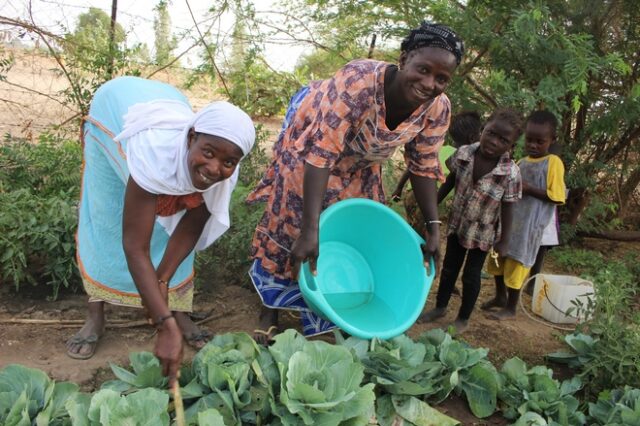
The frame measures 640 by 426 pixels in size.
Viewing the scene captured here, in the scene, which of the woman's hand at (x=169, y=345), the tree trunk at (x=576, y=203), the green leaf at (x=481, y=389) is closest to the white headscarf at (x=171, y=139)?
the woman's hand at (x=169, y=345)

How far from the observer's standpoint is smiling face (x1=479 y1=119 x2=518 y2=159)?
2.73 meters

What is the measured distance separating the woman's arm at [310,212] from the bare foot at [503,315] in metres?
1.75

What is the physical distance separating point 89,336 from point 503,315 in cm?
225

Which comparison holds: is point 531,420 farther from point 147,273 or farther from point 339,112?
point 147,273

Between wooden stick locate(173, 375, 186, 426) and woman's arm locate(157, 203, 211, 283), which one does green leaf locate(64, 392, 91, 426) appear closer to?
wooden stick locate(173, 375, 186, 426)

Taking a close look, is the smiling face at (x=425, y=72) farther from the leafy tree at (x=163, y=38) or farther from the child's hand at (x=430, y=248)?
the leafy tree at (x=163, y=38)

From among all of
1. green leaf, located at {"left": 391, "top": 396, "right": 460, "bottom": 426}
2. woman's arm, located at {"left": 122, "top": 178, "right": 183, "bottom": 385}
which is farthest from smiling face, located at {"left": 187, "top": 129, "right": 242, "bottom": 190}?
green leaf, located at {"left": 391, "top": 396, "right": 460, "bottom": 426}

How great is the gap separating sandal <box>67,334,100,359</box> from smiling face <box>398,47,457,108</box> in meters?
1.58

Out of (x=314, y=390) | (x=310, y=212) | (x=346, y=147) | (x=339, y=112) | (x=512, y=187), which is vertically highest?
(x=339, y=112)

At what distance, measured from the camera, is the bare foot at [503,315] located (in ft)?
10.9

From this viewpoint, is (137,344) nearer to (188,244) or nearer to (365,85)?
(188,244)

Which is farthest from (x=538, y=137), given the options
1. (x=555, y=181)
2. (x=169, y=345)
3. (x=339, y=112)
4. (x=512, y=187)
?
(x=169, y=345)

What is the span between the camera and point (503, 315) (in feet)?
11.0

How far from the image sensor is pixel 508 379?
95.2 inches
